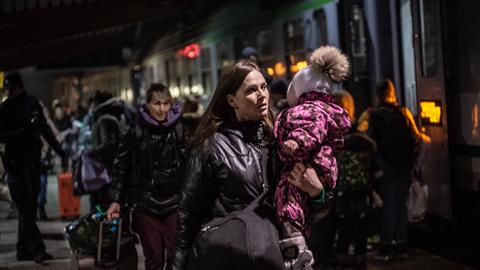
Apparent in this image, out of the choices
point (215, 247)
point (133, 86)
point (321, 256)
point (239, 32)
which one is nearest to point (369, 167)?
point (321, 256)

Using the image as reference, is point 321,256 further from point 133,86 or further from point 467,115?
point 133,86

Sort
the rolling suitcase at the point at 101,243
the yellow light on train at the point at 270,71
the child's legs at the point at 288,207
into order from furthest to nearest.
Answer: the yellow light on train at the point at 270,71 < the rolling suitcase at the point at 101,243 < the child's legs at the point at 288,207

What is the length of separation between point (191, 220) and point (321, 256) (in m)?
3.89

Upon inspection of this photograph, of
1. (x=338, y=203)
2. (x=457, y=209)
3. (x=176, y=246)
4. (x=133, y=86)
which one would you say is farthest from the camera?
(x=133, y=86)

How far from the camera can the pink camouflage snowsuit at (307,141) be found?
362 centimetres

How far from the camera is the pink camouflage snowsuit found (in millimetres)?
3625

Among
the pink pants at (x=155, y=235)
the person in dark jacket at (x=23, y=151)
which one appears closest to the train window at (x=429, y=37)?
the pink pants at (x=155, y=235)

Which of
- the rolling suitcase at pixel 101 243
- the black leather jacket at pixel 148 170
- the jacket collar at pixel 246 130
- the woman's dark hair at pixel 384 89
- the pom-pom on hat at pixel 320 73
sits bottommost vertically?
the rolling suitcase at pixel 101 243

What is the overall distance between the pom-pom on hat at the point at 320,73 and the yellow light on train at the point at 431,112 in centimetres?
428

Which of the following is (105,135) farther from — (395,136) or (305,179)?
(305,179)

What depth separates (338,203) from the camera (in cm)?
728

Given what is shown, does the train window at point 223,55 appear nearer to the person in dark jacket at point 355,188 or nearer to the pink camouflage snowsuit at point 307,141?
the person in dark jacket at point 355,188

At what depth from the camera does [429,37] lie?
8.33 meters

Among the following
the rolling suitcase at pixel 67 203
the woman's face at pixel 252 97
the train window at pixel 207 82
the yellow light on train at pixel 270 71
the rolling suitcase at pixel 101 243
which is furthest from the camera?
the train window at pixel 207 82
